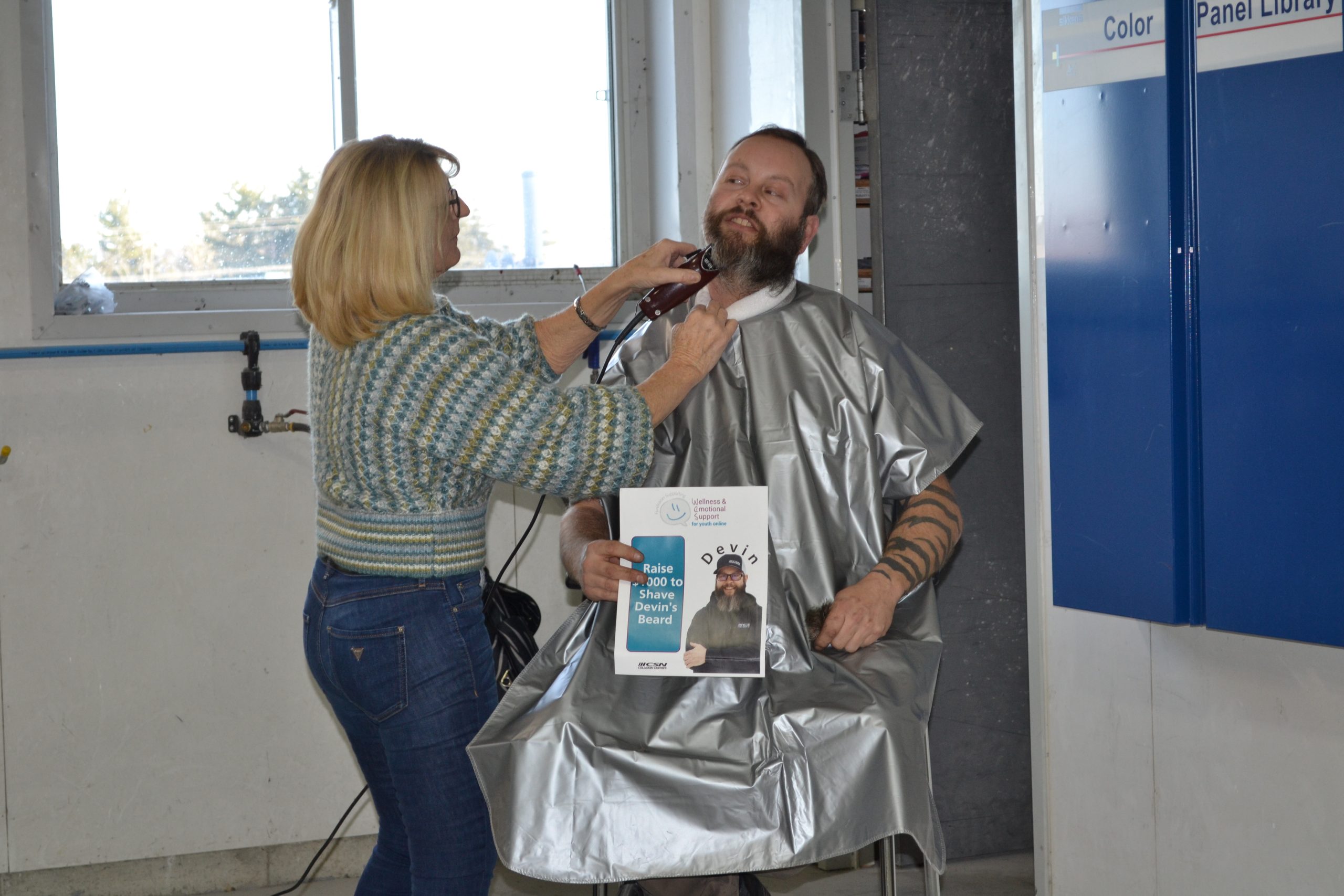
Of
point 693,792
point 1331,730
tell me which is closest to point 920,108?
point 1331,730

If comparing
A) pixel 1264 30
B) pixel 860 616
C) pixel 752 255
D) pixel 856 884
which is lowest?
pixel 856 884

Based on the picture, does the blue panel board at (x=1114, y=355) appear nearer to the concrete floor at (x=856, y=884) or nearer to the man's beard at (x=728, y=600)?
the man's beard at (x=728, y=600)

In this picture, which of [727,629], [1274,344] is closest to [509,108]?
[727,629]

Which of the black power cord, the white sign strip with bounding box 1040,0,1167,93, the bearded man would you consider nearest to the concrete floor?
the black power cord

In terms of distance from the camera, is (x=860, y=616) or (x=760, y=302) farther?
(x=760, y=302)

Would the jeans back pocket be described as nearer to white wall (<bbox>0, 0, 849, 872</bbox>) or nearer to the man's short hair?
the man's short hair

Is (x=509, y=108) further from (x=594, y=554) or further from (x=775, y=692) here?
(x=775, y=692)

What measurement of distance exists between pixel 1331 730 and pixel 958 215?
1526 mm

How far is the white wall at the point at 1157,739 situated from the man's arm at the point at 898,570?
0.30 metres

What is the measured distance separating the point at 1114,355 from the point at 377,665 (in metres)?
1.18

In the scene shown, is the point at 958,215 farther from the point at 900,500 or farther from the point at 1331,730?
the point at 1331,730

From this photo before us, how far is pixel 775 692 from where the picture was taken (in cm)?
163

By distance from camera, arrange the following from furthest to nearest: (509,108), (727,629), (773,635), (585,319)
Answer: (509,108) < (585,319) < (773,635) < (727,629)

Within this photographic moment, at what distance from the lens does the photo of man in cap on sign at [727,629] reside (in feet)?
5.15
